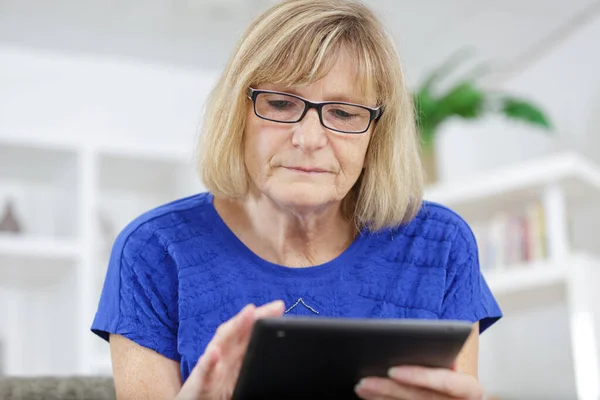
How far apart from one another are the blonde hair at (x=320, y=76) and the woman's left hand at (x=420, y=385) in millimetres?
454

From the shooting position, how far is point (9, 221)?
11.9 ft

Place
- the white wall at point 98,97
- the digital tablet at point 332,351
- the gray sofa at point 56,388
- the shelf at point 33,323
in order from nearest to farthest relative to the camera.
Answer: the digital tablet at point 332,351, the gray sofa at point 56,388, the shelf at point 33,323, the white wall at point 98,97

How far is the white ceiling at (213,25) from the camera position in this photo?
3871mm

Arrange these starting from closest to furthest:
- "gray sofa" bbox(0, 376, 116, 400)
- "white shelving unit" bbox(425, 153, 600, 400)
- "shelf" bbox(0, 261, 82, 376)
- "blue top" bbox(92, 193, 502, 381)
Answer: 1. "gray sofa" bbox(0, 376, 116, 400)
2. "blue top" bbox(92, 193, 502, 381)
3. "white shelving unit" bbox(425, 153, 600, 400)
4. "shelf" bbox(0, 261, 82, 376)

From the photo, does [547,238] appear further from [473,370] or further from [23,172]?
[23,172]


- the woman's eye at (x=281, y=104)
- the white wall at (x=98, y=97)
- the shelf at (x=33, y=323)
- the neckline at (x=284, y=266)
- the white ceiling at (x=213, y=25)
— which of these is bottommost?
the shelf at (x=33, y=323)

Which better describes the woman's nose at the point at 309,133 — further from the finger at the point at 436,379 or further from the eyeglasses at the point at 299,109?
the finger at the point at 436,379

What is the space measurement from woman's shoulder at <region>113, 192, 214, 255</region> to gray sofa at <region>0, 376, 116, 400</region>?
193mm

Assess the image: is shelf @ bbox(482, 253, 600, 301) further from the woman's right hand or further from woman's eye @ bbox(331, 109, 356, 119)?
the woman's right hand

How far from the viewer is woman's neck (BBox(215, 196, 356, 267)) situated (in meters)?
1.30

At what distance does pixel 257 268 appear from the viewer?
1259 millimetres

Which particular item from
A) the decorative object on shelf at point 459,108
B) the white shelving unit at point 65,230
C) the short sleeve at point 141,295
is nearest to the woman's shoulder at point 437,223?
the short sleeve at point 141,295

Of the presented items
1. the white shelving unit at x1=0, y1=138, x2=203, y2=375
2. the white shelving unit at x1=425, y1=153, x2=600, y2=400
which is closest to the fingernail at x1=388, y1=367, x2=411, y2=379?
the white shelving unit at x1=425, y1=153, x2=600, y2=400

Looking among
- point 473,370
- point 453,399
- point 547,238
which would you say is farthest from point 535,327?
point 453,399
